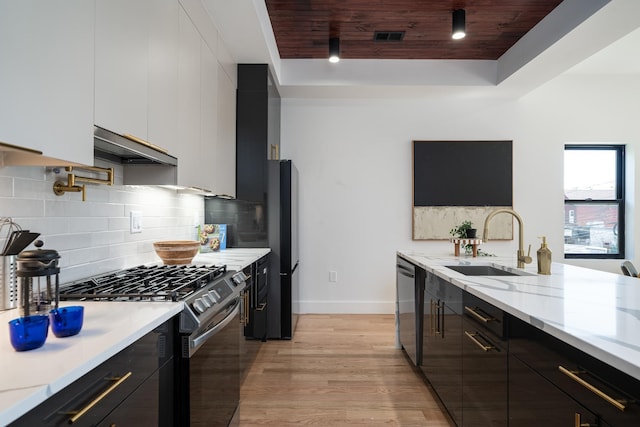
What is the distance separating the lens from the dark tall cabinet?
3402 mm

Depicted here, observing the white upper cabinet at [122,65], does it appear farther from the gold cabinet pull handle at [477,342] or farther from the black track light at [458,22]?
the black track light at [458,22]

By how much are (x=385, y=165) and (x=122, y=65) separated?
3412 mm

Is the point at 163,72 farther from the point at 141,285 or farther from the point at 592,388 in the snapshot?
the point at 592,388

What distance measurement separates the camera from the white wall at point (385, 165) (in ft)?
14.6

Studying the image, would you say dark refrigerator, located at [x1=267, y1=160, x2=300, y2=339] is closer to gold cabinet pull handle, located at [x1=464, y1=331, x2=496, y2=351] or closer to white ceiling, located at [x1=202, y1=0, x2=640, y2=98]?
white ceiling, located at [x1=202, y1=0, x2=640, y2=98]

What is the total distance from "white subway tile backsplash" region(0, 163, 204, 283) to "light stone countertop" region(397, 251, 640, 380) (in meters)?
1.81

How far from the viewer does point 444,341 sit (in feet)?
6.96

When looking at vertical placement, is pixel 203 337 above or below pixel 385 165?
below

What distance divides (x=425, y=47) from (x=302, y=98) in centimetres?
151

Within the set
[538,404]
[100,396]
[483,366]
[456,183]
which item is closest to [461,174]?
[456,183]

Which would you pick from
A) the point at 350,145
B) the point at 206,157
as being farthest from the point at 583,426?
the point at 350,145

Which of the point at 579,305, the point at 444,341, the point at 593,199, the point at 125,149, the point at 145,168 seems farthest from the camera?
the point at 593,199

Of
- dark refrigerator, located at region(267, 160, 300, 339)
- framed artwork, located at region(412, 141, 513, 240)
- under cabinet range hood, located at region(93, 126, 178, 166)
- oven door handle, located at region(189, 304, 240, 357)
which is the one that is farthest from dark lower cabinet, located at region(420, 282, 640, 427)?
framed artwork, located at region(412, 141, 513, 240)

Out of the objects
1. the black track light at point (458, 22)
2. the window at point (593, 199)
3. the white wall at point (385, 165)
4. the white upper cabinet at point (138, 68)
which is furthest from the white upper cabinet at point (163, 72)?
the window at point (593, 199)
